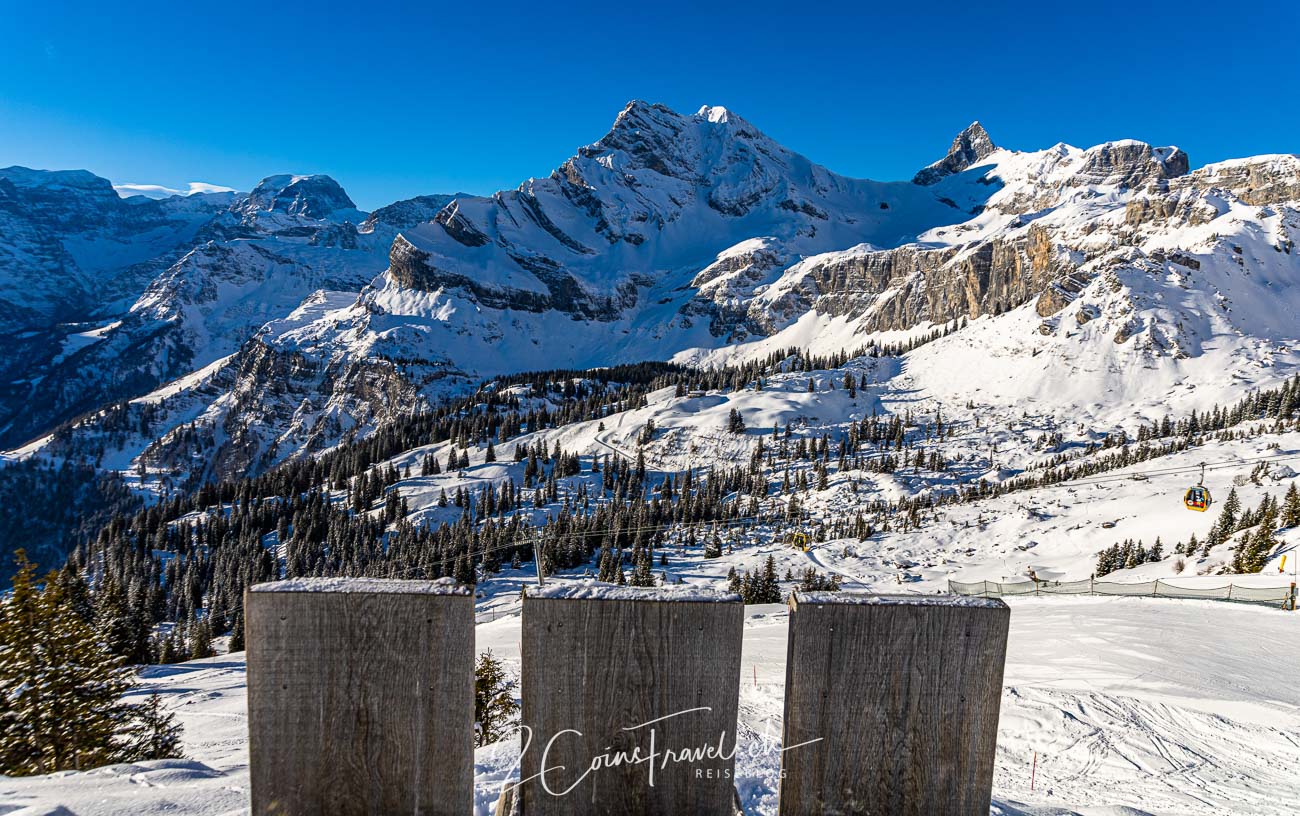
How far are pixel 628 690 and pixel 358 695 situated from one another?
82 cm

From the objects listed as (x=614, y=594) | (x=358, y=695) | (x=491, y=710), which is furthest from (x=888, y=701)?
(x=491, y=710)

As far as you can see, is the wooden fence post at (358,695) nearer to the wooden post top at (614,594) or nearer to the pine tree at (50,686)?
the wooden post top at (614,594)

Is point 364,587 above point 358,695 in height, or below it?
above

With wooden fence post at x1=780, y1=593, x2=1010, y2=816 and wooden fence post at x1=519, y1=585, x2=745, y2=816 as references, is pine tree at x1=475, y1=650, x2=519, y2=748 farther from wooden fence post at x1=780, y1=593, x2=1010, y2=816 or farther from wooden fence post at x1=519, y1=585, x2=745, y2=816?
wooden fence post at x1=780, y1=593, x2=1010, y2=816

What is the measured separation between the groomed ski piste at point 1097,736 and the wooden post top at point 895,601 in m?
1.85

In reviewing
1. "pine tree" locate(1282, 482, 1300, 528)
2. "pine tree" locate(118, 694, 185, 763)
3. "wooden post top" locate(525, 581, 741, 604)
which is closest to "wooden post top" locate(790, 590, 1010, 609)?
"wooden post top" locate(525, 581, 741, 604)

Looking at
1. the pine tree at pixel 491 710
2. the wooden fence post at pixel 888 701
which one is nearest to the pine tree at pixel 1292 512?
the pine tree at pixel 491 710

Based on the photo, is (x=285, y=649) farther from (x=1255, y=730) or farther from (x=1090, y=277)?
(x=1090, y=277)

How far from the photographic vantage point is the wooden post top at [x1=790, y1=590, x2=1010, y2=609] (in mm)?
1959

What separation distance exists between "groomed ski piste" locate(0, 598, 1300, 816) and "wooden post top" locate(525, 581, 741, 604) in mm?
1459

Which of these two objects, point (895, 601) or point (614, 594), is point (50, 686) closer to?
point (614, 594)

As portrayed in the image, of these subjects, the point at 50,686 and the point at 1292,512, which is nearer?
the point at 50,686

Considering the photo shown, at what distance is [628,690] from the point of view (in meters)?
1.98

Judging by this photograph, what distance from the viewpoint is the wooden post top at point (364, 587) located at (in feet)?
6.20
